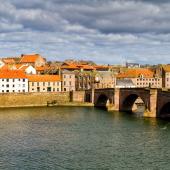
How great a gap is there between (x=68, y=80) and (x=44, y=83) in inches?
394

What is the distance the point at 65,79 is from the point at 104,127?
6450 cm

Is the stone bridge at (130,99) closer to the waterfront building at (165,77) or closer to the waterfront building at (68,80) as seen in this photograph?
the waterfront building at (68,80)

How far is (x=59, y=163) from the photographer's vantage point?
180ft

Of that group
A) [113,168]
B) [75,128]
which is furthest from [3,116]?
[113,168]

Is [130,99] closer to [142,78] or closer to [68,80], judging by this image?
[68,80]

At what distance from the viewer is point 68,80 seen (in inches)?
5817

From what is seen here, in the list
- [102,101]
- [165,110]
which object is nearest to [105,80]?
[102,101]

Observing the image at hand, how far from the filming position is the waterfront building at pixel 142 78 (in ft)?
588

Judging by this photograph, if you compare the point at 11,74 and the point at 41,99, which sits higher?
the point at 11,74

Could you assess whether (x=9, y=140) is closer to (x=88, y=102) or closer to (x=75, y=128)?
(x=75, y=128)

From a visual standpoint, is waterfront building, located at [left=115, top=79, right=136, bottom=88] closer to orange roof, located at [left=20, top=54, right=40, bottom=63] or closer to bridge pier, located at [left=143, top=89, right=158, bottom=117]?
orange roof, located at [left=20, top=54, right=40, bottom=63]

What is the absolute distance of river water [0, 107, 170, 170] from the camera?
5469cm

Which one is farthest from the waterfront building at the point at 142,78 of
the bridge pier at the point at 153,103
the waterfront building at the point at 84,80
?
the bridge pier at the point at 153,103

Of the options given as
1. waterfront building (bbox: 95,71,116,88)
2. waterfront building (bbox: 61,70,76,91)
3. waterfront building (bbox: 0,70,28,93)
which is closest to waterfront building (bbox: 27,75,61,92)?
waterfront building (bbox: 61,70,76,91)
